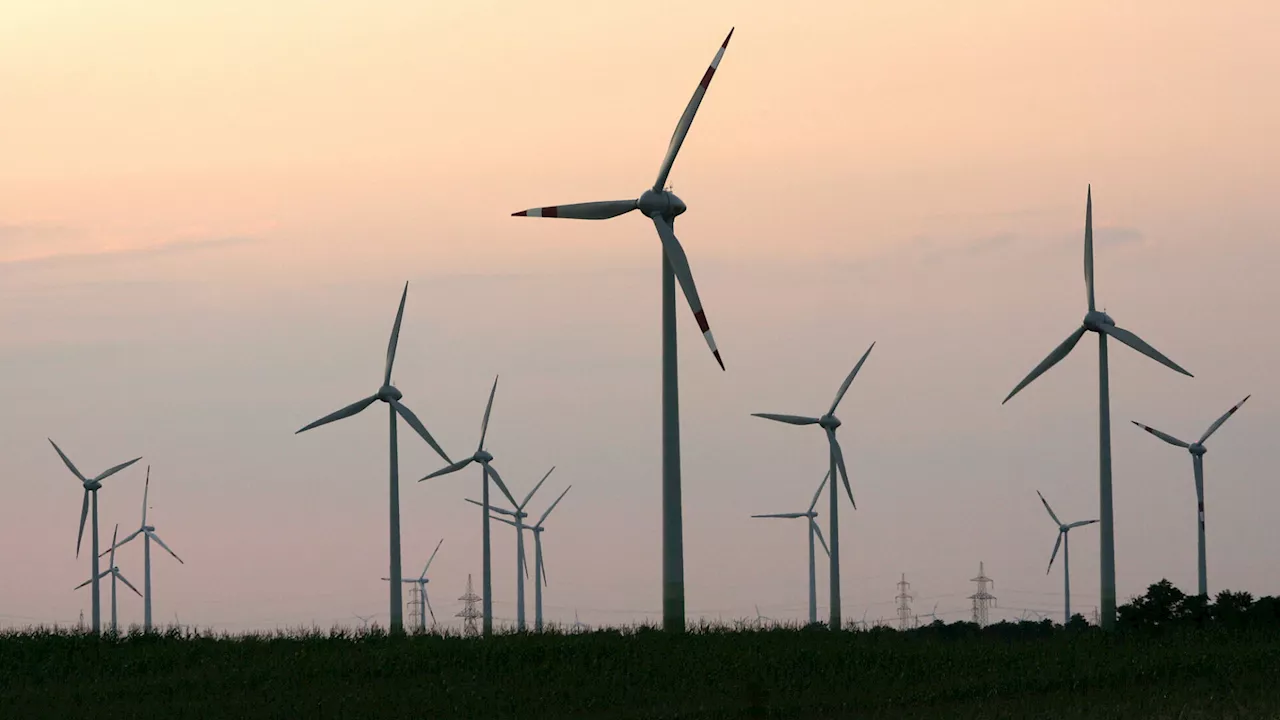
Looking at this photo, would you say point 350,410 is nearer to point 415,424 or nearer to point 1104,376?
point 415,424

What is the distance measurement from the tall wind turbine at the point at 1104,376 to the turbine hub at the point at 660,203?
53.7ft

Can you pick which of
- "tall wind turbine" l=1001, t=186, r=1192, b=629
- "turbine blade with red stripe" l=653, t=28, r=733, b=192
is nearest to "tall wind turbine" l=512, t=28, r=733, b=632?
"turbine blade with red stripe" l=653, t=28, r=733, b=192

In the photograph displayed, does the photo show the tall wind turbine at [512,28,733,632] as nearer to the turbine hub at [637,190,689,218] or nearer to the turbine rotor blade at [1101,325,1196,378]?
the turbine hub at [637,190,689,218]

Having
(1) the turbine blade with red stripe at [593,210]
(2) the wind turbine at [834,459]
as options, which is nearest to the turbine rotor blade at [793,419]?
A: (2) the wind turbine at [834,459]

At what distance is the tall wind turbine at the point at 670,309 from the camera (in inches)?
2527

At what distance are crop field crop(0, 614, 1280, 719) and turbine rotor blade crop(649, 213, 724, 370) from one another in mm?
10182

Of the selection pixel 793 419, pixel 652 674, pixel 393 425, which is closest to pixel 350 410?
pixel 393 425

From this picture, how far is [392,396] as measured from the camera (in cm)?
9831

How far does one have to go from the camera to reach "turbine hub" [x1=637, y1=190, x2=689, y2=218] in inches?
2785

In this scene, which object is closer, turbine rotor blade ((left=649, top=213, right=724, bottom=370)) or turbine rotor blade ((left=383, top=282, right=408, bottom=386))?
turbine rotor blade ((left=649, top=213, right=724, bottom=370))

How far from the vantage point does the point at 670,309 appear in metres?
67.9

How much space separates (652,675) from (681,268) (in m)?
19.3

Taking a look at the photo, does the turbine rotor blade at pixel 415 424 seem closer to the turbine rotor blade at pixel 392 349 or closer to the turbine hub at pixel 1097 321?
the turbine rotor blade at pixel 392 349

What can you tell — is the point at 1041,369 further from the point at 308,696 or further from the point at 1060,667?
the point at 308,696
